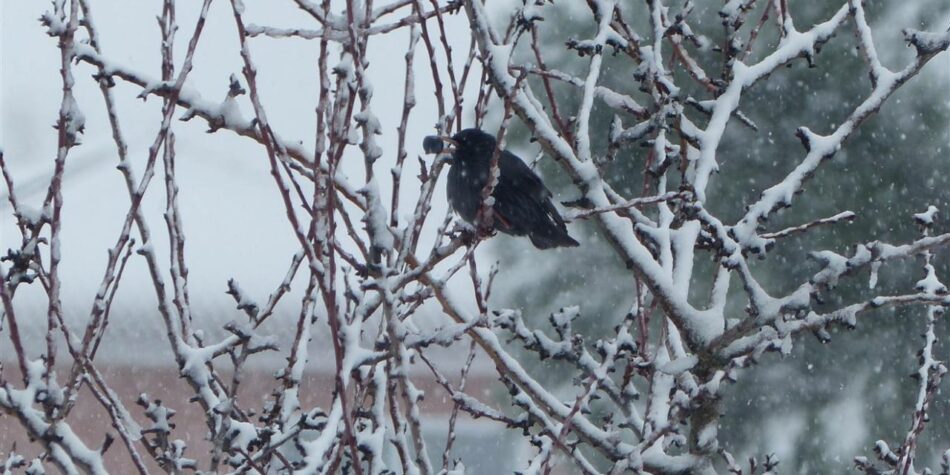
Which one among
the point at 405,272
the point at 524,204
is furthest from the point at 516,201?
the point at 405,272

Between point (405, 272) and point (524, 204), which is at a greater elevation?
point (524, 204)

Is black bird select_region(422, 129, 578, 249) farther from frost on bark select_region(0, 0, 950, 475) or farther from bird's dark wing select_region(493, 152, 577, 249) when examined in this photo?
frost on bark select_region(0, 0, 950, 475)

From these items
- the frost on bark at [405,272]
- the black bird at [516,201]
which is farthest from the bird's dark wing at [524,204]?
the frost on bark at [405,272]

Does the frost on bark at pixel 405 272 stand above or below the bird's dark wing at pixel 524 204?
below

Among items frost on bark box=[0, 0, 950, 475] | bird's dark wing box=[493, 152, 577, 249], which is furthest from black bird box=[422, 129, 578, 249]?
frost on bark box=[0, 0, 950, 475]

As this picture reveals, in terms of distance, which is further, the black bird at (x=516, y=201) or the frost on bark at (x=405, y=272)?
the black bird at (x=516, y=201)

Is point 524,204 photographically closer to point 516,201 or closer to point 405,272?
point 516,201

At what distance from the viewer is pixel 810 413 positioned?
7.79 meters

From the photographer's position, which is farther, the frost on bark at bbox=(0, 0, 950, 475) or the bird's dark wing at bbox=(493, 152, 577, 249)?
the bird's dark wing at bbox=(493, 152, 577, 249)

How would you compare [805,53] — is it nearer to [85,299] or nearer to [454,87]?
[454,87]

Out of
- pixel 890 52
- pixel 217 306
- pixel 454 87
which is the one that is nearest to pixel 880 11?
pixel 890 52

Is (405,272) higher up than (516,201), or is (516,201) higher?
(516,201)

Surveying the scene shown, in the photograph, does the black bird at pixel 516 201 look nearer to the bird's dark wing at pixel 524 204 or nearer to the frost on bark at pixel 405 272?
the bird's dark wing at pixel 524 204

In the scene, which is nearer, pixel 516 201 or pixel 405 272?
pixel 405 272
